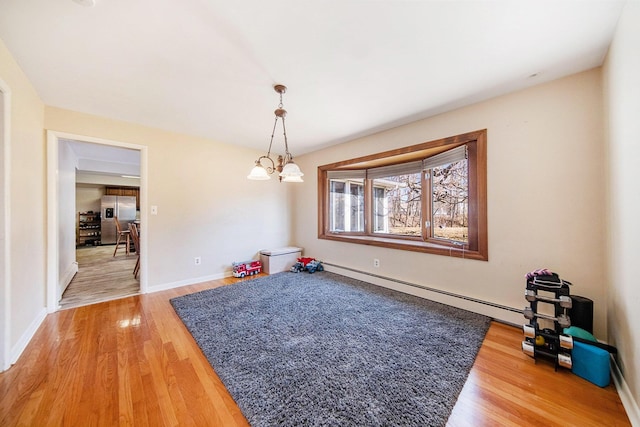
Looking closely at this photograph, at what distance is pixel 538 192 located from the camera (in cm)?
207

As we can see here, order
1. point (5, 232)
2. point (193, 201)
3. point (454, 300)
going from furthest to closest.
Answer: point (193, 201) → point (454, 300) → point (5, 232)

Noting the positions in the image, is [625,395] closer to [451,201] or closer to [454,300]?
[454,300]

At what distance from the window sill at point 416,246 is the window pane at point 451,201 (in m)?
0.19

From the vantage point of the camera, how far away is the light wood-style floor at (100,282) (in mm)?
2910

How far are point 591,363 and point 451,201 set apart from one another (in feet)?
5.93

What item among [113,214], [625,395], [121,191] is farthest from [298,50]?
[121,191]

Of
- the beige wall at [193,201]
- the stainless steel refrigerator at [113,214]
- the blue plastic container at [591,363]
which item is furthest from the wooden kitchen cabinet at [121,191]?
the blue plastic container at [591,363]

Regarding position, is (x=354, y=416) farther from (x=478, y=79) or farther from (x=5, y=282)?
(x=478, y=79)

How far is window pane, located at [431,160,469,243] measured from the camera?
2705 mm

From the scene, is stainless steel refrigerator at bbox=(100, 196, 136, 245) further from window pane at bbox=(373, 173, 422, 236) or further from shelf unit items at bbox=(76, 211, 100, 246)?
window pane at bbox=(373, 173, 422, 236)

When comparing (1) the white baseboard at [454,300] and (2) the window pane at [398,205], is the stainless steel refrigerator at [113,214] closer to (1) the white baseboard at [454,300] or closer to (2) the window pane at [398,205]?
(1) the white baseboard at [454,300]

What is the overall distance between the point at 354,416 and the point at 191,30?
246 cm

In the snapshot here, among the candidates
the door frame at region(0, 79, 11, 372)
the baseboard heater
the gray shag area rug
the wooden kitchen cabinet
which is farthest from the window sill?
the wooden kitchen cabinet

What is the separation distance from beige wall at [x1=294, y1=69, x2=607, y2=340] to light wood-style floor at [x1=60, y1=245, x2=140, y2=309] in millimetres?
4236
